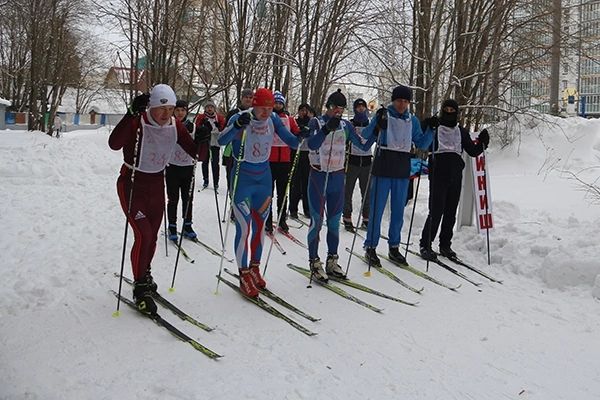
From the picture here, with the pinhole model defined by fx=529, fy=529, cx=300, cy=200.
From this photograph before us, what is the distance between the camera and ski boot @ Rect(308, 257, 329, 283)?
18.4ft

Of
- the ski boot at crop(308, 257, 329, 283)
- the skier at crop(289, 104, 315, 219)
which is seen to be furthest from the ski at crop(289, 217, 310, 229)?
the ski boot at crop(308, 257, 329, 283)

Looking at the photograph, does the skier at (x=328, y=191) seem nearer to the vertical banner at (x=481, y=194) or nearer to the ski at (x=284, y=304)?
the ski at (x=284, y=304)

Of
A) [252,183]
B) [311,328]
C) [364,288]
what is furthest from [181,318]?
[364,288]

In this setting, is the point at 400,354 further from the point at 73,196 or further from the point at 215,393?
the point at 73,196

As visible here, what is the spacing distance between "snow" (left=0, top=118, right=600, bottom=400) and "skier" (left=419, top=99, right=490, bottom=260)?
460mm

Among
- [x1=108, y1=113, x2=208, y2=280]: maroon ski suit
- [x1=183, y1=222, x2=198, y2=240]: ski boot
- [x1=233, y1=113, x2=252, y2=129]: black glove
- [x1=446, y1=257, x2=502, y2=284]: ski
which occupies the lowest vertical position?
[x1=446, y1=257, x2=502, y2=284]: ski

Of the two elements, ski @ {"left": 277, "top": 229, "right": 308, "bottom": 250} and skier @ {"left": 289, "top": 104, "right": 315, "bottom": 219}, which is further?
skier @ {"left": 289, "top": 104, "right": 315, "bottom": 219}

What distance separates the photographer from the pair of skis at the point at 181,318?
3848 millimetres

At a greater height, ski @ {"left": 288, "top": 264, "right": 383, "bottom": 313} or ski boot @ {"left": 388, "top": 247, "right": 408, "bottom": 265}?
ski boot @ {"left": 388, "top": 247, "right": 408, "bottom": 265}

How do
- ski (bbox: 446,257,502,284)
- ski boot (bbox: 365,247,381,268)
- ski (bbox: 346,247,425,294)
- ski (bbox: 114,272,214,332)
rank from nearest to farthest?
ski (bbox: 114,272,214,332)
ski (bbox: 346,247,425,294)
ski (bbox: 446,257,502,284)
ski boot (bbox: 365,247,381,268)

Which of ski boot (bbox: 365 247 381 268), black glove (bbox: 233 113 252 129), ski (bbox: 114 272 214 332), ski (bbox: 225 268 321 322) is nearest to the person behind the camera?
ski (bbox: 114 272 214 332)

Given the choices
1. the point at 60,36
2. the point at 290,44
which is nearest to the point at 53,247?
the point at 290,44

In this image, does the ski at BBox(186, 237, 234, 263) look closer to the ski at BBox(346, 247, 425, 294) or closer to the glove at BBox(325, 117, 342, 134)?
the ski at BBox(346, 247, 425, 294)

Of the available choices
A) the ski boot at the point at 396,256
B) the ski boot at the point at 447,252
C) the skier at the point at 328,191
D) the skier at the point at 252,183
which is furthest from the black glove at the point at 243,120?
the ski boot at the point at 447,252
